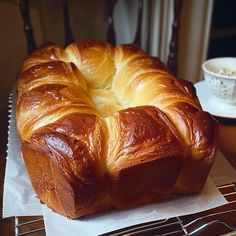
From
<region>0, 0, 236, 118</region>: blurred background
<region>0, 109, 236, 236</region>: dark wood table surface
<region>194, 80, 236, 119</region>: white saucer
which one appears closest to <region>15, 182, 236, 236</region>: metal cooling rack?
<region>0, 109, 236, 236</region>: dark wood table surface

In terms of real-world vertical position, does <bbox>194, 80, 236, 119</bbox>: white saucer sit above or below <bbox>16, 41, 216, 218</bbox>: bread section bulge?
below

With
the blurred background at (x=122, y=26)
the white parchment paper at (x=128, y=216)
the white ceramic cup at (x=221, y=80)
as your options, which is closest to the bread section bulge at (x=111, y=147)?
the white parchment paper at (x=128, y=216)

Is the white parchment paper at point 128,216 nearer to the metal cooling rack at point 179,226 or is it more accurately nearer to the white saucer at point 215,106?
the metal cooling rack at point 179,226

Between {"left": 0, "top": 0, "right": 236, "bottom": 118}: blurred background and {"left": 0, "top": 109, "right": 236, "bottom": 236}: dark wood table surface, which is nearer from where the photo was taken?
{"left": 0, "top": 109, "right": 236, "bottom": 236}: dark wood table surface

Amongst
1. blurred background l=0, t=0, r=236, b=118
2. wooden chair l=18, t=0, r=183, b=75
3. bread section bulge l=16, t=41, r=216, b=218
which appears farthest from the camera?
blurred background l=0, t=0, r=236, b=118

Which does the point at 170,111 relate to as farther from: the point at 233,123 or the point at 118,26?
the point at 118,26

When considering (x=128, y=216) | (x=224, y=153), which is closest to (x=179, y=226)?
(x=128, y=216)

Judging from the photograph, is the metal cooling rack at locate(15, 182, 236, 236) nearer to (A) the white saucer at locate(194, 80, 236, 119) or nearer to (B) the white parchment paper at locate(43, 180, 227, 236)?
(B) the white parchment paper at locate(43, 180, 227, 236)

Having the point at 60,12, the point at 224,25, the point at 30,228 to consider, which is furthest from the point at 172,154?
the point at 224,25
